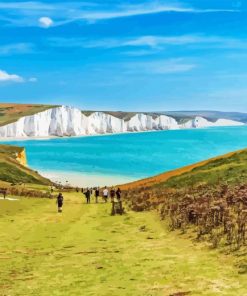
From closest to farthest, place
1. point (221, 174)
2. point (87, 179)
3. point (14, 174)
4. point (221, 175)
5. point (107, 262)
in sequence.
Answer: point (107, 262) < point (221, 175) < point (221, 174) < point (14, 174) < point (87, 179)

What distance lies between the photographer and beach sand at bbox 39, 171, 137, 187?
114m

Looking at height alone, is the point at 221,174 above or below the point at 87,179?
above

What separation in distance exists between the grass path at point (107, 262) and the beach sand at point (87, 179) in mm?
81906

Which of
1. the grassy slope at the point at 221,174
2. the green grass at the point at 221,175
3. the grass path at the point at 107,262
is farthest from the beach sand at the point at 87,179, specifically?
the grass path at the point at 107,262

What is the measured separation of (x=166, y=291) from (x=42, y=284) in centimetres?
433

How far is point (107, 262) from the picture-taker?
19406mm

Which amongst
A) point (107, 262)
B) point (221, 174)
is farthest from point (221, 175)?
point (107, 262)

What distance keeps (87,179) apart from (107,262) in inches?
4106

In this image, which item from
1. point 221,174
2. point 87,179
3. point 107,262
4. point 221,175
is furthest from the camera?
point 87,179

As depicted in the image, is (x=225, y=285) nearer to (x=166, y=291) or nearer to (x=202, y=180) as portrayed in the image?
(x=166, y=291)

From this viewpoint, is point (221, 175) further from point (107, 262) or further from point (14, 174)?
point (14, 174)

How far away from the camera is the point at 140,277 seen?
1661 centimetres

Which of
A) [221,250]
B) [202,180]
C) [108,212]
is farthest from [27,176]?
[221,250]

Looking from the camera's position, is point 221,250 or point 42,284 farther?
point 221,250
